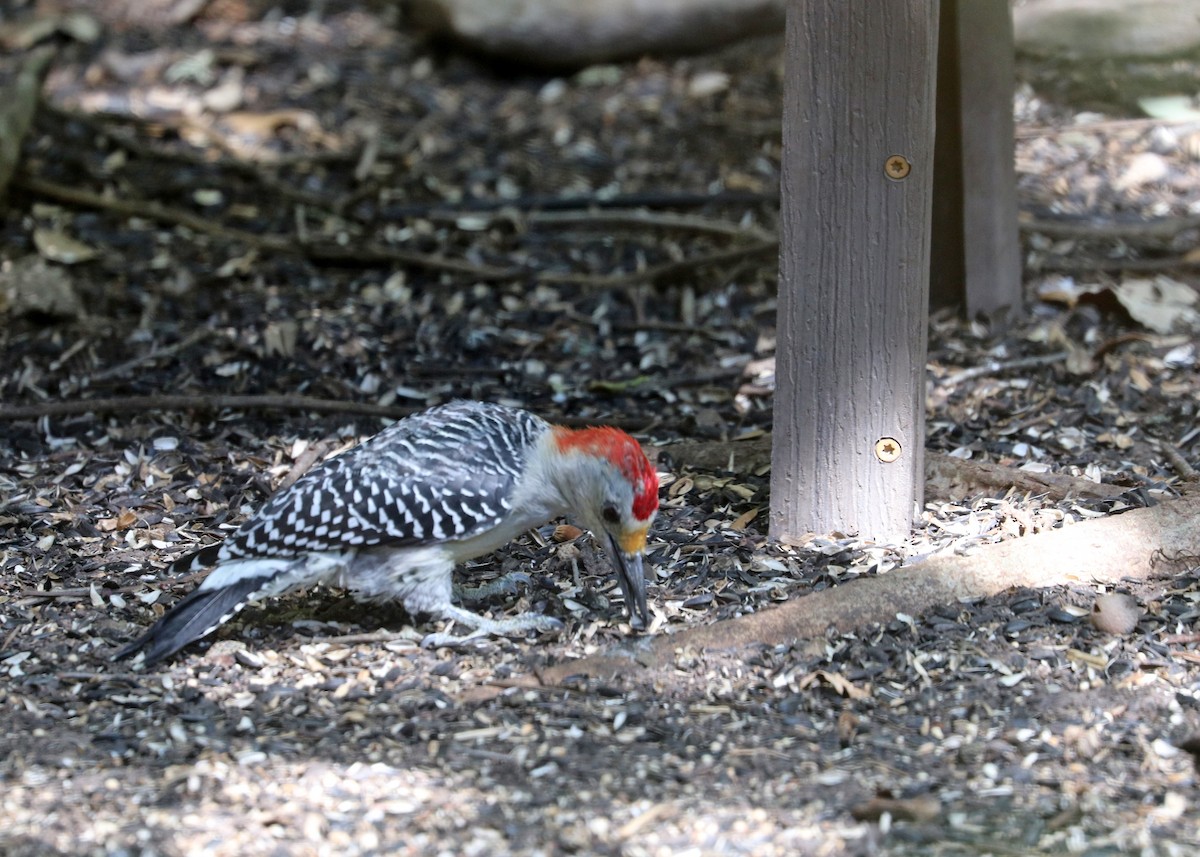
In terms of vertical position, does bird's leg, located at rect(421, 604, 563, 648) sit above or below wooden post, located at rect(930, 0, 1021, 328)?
below

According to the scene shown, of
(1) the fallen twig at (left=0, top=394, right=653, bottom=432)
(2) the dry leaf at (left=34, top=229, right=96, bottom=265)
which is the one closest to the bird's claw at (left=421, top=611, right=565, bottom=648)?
→ (1) the fallen twig at (left=0, top=394, right=653, bottom=432)

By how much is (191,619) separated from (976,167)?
4505 mm

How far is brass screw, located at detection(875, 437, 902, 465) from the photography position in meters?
5.14

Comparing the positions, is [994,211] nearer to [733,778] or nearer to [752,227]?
[752,227]

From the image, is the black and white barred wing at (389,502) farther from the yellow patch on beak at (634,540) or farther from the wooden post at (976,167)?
the wooden post at (976,167)

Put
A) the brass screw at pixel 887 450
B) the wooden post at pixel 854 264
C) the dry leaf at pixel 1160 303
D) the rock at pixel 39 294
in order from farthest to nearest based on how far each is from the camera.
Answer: the rock at pixel 39 294 < the dry leaf at pixel 1160 303 < the brass screw at pixel 887 450 < the wooden post at pixel 854 264

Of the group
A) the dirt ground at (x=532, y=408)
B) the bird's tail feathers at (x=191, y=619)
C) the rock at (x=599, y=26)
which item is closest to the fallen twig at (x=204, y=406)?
the dirt ground at (x=532, y=408)

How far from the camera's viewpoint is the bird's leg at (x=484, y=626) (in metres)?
4.84

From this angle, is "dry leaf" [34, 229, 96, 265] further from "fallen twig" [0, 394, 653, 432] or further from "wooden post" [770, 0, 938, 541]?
"wooden post" [770, 0, 938, 541]

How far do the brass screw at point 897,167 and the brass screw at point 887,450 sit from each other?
0.97 metres

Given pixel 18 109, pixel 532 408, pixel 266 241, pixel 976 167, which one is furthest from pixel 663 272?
pixel 18 109

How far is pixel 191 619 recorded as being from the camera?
15.1 ft

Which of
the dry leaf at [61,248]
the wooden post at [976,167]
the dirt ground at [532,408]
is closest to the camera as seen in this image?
the dirt ground at [532,408]

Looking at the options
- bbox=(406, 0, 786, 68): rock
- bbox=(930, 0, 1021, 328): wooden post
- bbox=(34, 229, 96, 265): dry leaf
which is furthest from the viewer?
bbox=(406, 0, 786, 68): rock
